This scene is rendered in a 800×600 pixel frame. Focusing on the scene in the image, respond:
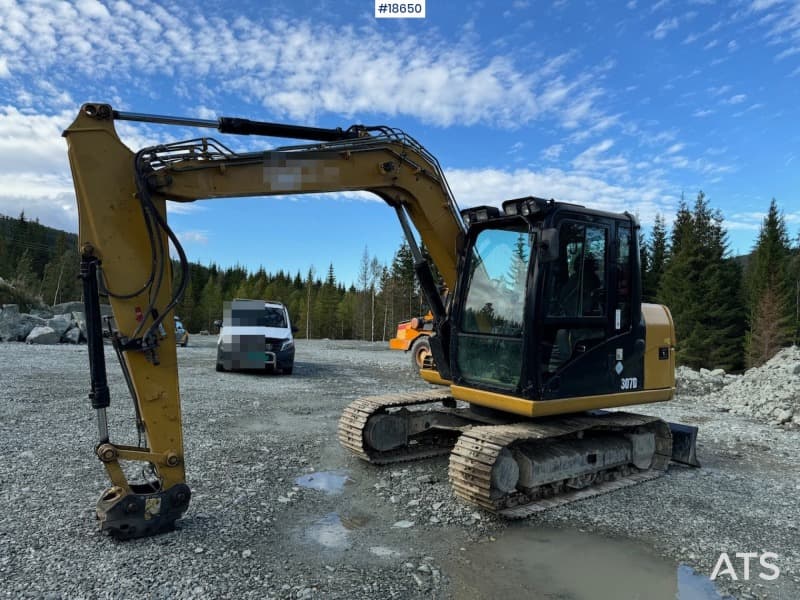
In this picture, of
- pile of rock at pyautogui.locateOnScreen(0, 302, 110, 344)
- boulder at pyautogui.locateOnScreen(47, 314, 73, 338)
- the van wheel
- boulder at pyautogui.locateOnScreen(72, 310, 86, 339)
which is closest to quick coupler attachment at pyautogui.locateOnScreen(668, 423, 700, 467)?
the van wheel

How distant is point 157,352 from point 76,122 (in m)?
1.98

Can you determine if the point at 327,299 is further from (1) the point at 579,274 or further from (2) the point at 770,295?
(1) the point at 579,274

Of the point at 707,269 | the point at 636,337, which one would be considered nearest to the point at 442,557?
the point at 636,337

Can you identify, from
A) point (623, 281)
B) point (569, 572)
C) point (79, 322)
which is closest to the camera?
point (569, 572)

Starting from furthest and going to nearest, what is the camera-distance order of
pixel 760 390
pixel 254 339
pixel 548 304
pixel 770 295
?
1. pixel 770 295
2. pixel 254 339
3. pixel 760 390
4. pixel 548 304

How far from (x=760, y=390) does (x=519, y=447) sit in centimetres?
991

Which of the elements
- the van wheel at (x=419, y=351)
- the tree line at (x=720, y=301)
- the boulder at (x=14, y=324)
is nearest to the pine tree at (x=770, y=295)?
the tree line at (x=720, y=301)

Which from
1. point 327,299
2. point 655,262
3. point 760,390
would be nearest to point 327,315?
point 327,299

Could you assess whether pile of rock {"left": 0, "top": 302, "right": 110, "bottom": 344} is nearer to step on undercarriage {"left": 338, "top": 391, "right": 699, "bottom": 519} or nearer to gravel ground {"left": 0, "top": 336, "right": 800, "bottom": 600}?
gravel ground {"left": 0, "top": 336, "right": 800, "bottom": 600}

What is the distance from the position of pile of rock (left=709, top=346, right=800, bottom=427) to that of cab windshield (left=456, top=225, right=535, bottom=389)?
797cm

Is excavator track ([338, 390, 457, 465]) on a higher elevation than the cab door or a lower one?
lower

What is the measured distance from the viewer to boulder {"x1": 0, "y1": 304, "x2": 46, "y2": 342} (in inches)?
904

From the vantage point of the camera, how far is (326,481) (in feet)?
20.7

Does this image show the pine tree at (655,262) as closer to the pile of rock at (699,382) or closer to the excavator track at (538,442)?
the pile of rock at (699,382)
